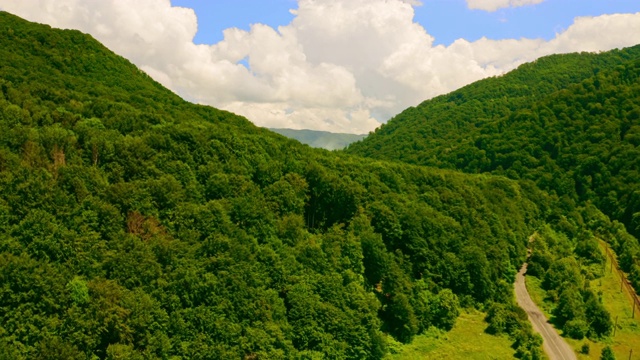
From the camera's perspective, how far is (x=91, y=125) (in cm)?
6034

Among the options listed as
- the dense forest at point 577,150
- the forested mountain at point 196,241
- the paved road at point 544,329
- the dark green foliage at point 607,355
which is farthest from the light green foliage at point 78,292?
the dense forest at point 577,150

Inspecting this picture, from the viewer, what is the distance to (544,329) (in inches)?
2972

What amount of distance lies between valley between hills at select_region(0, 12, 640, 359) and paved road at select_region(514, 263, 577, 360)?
1359mm

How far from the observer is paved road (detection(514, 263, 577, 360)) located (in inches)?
2699

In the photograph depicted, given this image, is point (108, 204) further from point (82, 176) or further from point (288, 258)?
point (288, 258)

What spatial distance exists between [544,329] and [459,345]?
63.1ft

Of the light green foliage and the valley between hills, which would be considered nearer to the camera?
the light green foliage

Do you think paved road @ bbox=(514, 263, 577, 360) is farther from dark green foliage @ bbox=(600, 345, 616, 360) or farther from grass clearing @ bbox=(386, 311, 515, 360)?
grass clearing @ bbox=(386, 311, 515, 360)

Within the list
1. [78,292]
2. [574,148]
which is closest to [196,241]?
[78,292]

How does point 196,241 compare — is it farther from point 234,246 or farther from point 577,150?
point 577,150

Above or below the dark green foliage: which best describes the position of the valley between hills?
above

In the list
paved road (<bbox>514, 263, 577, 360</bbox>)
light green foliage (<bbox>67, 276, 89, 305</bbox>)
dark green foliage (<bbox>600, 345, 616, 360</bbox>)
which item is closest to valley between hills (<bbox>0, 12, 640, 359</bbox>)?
light green foliage (<bbox>67, 276, 89, 305</bbox>)

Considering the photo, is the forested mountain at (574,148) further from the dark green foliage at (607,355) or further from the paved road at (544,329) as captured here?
the dark green foliage at (607,355)

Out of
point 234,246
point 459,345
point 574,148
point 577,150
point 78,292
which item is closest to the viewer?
point 78,292
